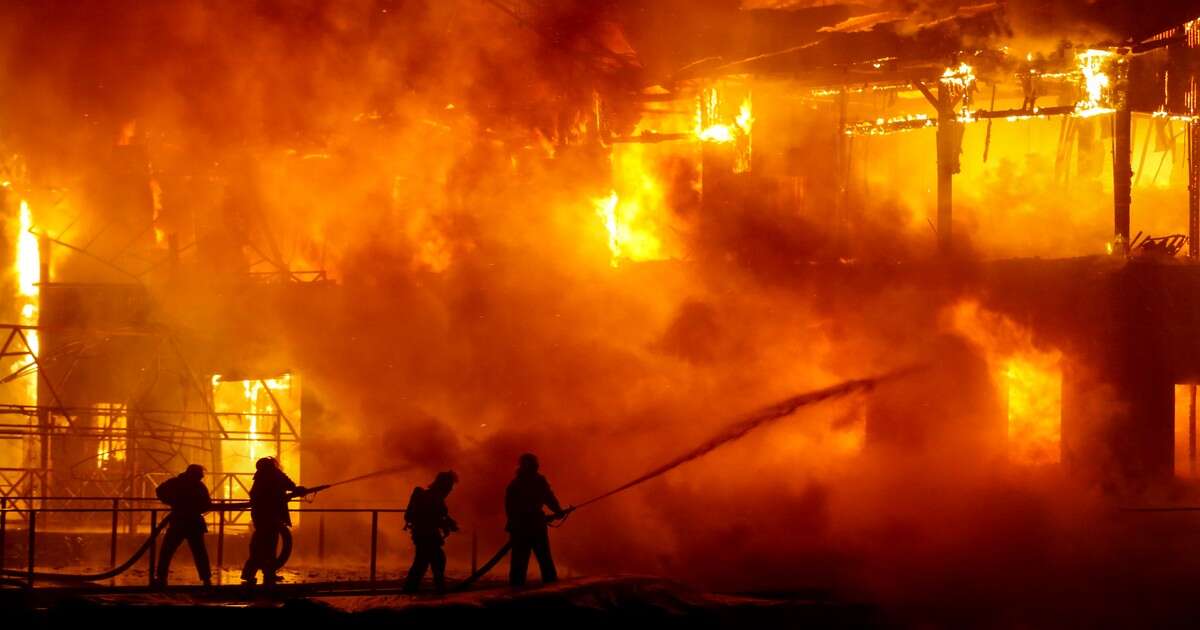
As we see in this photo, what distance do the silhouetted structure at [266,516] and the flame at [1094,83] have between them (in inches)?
552

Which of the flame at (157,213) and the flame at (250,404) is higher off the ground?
the flame at (157,213)

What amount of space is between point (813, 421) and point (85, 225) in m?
14.4

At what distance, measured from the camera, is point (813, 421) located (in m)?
21.5

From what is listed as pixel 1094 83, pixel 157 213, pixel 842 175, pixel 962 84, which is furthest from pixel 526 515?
pixel 842 175

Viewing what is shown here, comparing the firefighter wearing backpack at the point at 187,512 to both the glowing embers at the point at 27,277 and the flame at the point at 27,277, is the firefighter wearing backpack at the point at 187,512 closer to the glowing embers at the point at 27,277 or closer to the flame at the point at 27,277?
the glowing embers at the point at 27,277

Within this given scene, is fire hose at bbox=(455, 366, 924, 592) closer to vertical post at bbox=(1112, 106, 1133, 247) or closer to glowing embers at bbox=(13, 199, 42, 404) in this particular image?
vertical post at bbox=(1112, 106, 1133, 247)

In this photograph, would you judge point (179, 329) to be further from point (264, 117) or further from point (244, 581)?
point (244, 581)

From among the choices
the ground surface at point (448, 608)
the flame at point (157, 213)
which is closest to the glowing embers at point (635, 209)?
the flame at point (157, 213)

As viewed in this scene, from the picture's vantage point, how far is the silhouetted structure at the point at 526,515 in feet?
49.3

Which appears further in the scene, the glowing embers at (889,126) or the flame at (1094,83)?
the glowing embers at (889,126)

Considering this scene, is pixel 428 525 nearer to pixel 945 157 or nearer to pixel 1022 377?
pixel 1022 377

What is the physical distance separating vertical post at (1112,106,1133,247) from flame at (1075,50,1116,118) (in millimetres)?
297

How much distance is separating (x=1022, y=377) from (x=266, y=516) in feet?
38.8

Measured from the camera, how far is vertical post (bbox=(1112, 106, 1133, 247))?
20969mm
